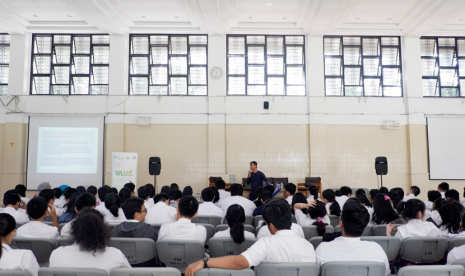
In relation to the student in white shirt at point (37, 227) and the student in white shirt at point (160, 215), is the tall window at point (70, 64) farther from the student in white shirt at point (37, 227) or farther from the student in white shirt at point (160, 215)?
the student in white shirt at point (37, 227)

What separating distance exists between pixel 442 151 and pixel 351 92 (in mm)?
3311

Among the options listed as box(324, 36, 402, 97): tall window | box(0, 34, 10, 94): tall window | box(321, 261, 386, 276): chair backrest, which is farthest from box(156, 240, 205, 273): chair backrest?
box(0, 34, 10, 94): tall window

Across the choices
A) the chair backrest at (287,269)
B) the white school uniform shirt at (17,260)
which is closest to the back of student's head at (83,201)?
the white school uniform shirt at (17,260)

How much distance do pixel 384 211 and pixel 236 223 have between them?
2.15 metres

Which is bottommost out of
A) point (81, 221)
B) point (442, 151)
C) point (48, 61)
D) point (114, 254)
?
point (114, 254)

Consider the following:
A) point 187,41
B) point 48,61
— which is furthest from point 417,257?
point 48,61

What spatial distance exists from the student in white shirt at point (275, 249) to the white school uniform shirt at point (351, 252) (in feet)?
0.36

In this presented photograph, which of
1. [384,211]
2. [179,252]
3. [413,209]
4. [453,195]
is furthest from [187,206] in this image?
[453,195]

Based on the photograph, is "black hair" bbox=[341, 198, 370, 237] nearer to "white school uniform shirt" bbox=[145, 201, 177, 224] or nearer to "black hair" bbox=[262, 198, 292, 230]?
"black hair" bbox=[262, 198, 292, 230]

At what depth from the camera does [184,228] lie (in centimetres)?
341

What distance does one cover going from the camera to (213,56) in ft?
37.7

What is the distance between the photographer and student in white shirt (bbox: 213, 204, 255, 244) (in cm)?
314

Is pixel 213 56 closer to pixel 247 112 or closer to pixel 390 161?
pixel 247 112

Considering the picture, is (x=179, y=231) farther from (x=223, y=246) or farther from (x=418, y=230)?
(x=418, y=230)
